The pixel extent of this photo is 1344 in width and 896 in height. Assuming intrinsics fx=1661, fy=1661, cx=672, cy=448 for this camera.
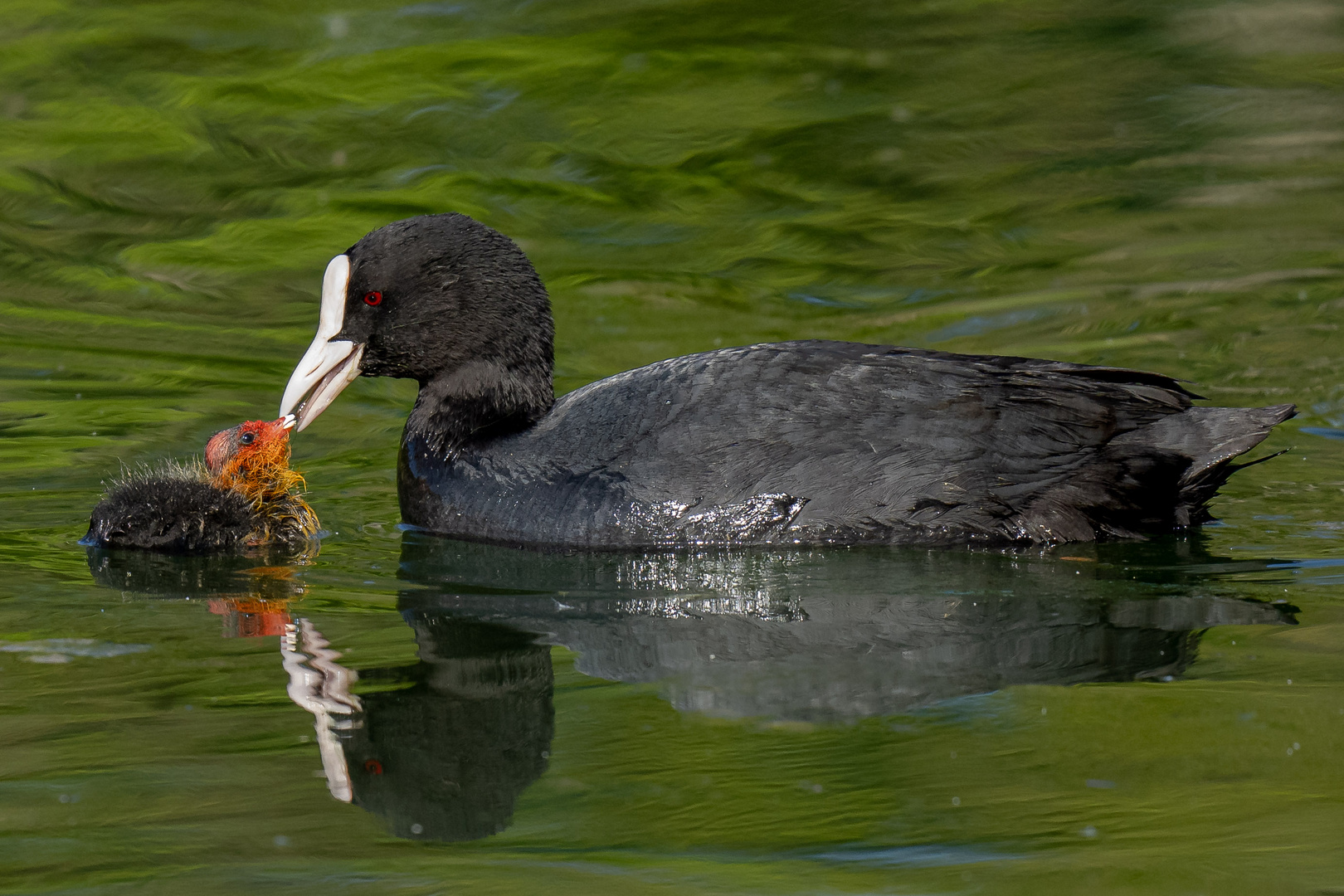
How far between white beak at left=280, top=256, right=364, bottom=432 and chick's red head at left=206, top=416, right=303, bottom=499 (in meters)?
0.10

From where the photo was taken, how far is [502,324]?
5.91 m

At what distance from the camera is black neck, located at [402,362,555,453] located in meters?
5.86

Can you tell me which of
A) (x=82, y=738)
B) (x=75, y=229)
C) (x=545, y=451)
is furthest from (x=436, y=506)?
(x=75, y=229)

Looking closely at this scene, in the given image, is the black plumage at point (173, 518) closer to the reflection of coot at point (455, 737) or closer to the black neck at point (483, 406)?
the black neck at point (483, 406)

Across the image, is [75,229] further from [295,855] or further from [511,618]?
[295,855]

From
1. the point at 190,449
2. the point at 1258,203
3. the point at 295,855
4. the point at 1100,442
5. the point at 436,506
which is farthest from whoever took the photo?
the point at 1258,203

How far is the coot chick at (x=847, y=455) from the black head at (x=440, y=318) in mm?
185

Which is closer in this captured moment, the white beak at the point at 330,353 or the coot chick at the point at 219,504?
the coot chick at the point at 219,504

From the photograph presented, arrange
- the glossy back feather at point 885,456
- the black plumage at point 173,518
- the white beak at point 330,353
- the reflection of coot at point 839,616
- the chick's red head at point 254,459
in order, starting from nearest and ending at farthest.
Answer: the reflection of coot at point 839,616 → the glossy back feather at point 885,456 → the black plumage at point 173,518 → the chick's red head at point 254,459 → the white beak at point 330,353

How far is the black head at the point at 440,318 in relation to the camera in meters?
5.84

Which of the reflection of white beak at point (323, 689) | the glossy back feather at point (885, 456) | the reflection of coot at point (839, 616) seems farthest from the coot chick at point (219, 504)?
the reflection of white beak at point (323, 689)

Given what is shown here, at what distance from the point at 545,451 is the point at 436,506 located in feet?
1.48

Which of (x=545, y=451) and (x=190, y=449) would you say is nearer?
(x=545, y=451)

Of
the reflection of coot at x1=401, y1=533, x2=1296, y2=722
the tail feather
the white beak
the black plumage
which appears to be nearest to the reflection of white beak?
the reflection of coot at x1=401, y1=533, x2=1296, y2=722
